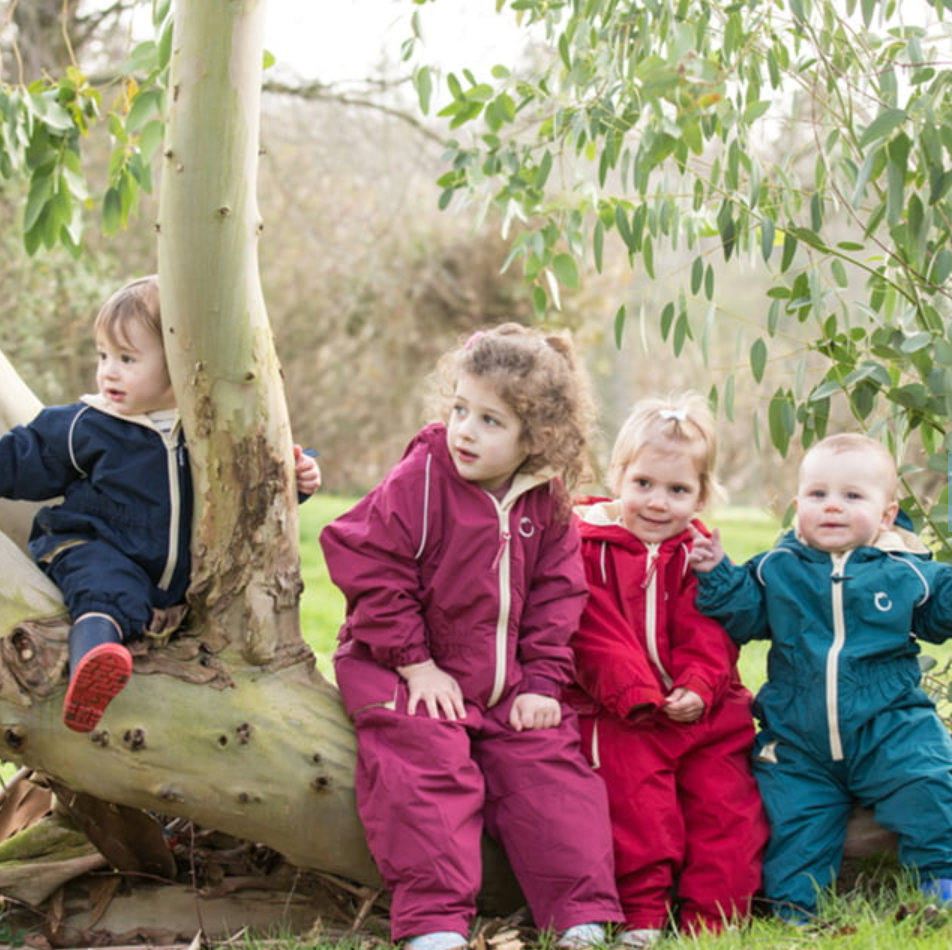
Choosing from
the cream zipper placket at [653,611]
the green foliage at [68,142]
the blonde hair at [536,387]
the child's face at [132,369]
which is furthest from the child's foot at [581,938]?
the green foliage at [68,142]

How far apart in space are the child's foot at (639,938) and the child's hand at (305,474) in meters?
1.31

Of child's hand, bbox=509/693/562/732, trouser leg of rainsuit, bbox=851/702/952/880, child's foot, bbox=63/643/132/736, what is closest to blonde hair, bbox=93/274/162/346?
child's foot, bbox=63/643/132/736

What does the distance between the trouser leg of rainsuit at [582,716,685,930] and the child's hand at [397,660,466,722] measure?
428mm

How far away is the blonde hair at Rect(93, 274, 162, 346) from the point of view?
10.0ft

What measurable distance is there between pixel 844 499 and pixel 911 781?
708 mm

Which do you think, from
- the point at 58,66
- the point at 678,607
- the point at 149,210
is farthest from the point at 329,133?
the point at 678,607

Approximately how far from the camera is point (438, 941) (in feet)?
9.06

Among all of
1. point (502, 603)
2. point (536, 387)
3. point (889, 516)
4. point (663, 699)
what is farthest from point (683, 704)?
point (536, 387)

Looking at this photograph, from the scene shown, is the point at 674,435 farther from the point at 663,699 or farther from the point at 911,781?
the point at 911,781

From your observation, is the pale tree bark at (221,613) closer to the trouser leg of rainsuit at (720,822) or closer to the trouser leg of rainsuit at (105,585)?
the trouser leg of rainsuit at (105,585)

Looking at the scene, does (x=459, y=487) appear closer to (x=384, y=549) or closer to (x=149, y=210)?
(x=384, y=549)

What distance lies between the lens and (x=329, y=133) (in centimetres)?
1421

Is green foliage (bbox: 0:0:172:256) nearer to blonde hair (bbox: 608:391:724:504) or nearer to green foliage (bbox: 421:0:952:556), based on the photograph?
green foliage (bbox: 421:0:952:556)

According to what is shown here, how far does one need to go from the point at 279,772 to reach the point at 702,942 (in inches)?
40.0
